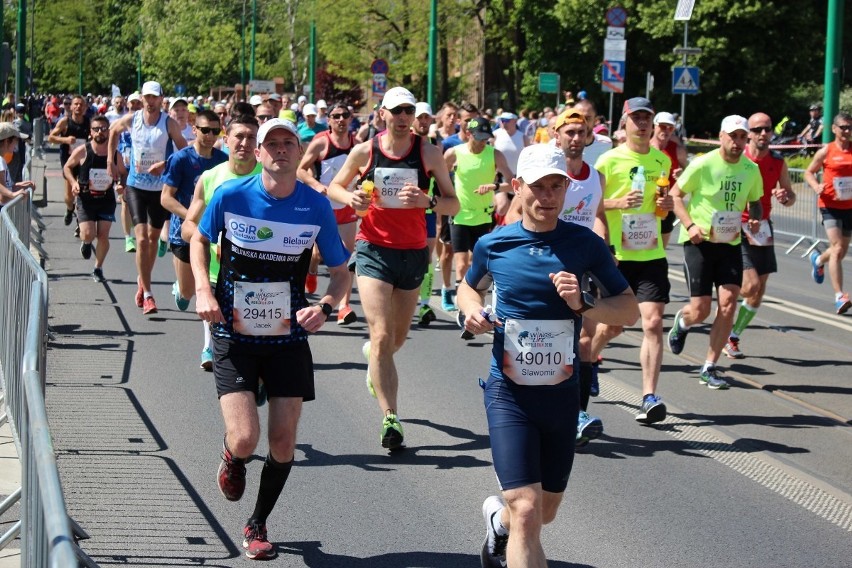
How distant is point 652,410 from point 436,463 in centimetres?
168

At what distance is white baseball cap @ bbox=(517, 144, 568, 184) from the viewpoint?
205 inches

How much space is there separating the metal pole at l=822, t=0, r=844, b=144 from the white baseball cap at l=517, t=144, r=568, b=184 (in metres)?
16.8

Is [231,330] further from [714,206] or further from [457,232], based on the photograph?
[457,232]

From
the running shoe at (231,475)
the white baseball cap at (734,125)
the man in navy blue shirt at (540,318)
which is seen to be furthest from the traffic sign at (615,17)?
the man in navy blue shirt at (540,318)

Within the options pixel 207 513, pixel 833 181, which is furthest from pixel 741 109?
pixel 207 513

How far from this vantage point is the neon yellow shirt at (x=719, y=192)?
970 cm

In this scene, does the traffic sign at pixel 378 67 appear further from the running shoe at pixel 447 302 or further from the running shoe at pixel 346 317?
the running shoe at pixel 346 317

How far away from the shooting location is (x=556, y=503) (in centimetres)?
531

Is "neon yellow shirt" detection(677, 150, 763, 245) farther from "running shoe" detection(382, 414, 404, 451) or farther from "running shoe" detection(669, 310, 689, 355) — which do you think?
"running shoe" detection(382, 414, 404, 451)

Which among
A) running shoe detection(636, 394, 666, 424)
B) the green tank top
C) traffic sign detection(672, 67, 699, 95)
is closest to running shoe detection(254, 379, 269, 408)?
running shoe detection(636, 394, 666, 424)

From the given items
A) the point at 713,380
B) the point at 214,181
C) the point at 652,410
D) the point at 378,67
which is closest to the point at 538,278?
the point at 214,181

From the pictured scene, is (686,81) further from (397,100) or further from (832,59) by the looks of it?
(397,100)

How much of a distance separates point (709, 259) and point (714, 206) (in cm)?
39

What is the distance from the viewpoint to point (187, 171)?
10.6m
